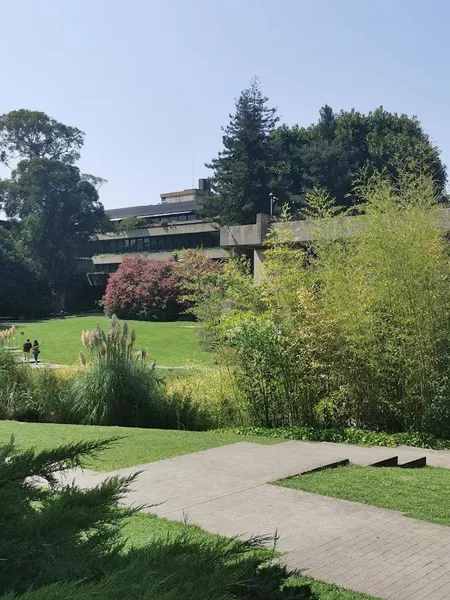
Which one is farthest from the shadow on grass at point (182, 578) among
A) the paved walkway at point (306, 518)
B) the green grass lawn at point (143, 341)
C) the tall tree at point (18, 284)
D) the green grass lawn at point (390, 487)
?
the tall tree at point (18, 284)

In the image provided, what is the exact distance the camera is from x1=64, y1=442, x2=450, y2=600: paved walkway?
4145 mm

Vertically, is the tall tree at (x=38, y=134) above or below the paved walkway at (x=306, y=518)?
above

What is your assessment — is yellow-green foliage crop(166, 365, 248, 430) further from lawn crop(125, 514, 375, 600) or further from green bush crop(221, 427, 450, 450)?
lawn crop(125, 514, 375, 600)

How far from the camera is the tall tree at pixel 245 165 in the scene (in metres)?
49.4

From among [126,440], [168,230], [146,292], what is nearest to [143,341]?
[146,292]

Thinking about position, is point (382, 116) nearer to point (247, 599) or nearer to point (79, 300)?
point (79, 300)

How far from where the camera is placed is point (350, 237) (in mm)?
10445

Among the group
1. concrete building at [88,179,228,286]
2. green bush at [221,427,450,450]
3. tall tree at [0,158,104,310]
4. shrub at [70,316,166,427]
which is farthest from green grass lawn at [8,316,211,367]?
concrete building at [88,179,228,286]

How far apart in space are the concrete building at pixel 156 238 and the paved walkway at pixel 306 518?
44.8 metres

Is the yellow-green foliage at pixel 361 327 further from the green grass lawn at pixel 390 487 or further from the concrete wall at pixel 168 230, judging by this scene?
the concrete wall at pixel 168 230

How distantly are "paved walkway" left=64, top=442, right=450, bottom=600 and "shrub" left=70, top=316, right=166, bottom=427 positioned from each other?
131 inches

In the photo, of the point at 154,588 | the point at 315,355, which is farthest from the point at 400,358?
the point at 154,588

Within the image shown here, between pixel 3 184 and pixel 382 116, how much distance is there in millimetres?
33444

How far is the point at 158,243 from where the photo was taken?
64500 millimetres
